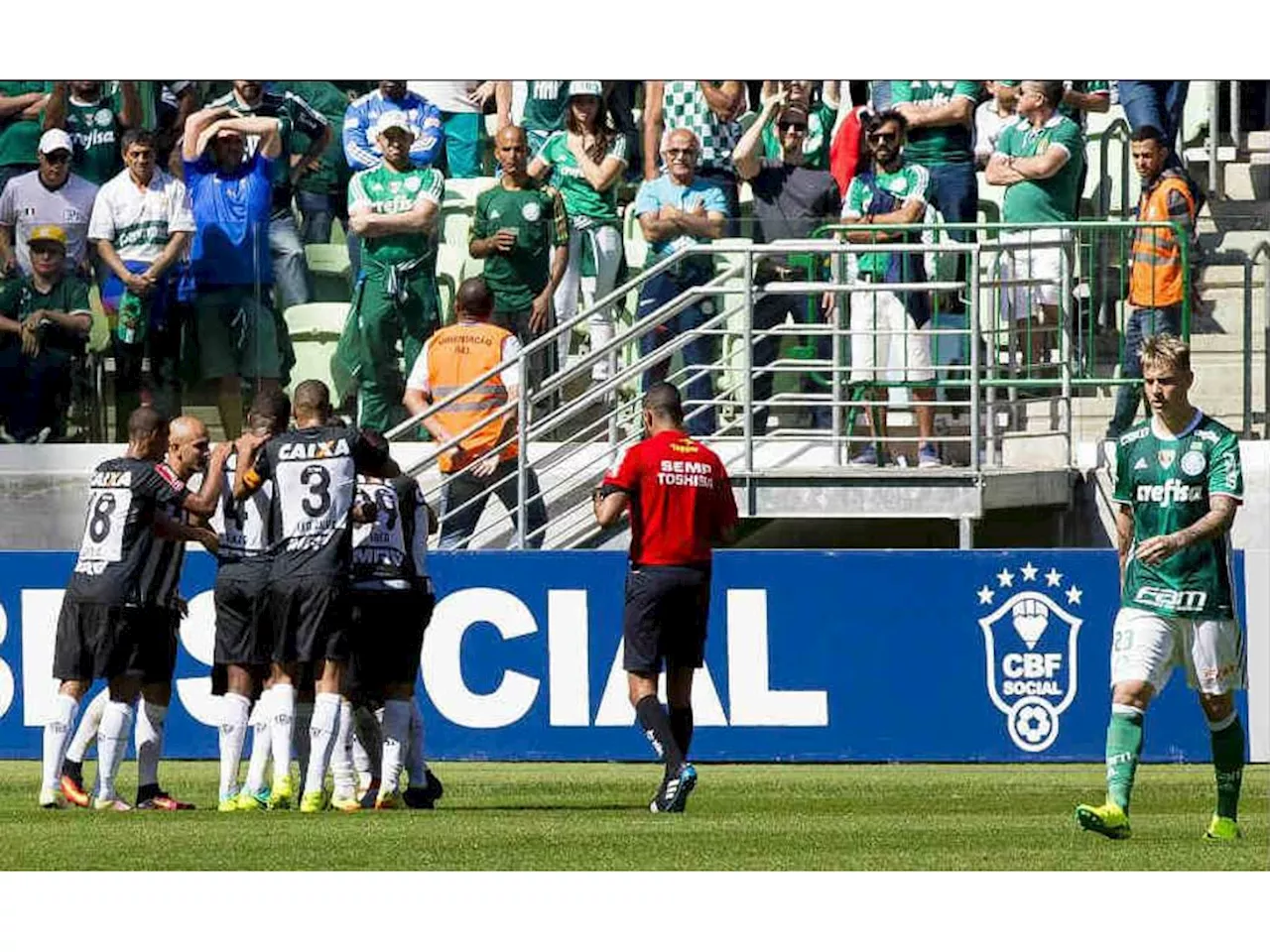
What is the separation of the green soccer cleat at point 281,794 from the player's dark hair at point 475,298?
16.6ft

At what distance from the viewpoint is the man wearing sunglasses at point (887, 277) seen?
16031 millimetres

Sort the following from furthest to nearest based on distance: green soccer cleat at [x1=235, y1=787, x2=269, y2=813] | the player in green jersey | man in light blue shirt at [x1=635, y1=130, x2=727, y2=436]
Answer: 1. man in light blue shirt at [x1=635, y1=130, x2=727, y2=436]
2. green soccer cleat at [x1=235, y1=787, x2=269, y2=813]
3. the player in green jersey

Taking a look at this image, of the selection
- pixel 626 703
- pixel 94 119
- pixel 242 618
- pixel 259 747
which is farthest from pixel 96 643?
pixel 94 119

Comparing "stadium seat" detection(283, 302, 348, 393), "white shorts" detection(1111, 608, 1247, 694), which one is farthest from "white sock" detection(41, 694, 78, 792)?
"stadium seat" detection(283, 302, 348, 393)

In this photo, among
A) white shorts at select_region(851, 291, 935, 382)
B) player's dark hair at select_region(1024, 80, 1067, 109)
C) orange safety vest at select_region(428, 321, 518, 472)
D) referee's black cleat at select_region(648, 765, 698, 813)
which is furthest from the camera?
player's dark hair at select_region(1024, 80, 1067, 109)

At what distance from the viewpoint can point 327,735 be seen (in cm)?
1088

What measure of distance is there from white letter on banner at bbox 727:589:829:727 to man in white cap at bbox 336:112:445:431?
327cm

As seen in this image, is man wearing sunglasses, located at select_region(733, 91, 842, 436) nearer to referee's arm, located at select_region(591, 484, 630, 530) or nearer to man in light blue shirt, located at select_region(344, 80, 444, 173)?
man in light blue shirt, located at select_region(344, 80, 444, 173)

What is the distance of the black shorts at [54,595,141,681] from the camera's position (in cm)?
1148

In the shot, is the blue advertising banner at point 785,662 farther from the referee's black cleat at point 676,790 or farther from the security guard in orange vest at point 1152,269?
the referee's black cleat at point 676,790

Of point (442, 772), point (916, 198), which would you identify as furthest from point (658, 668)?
point (916, 198)

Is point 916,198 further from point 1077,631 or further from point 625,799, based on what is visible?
point 625,799

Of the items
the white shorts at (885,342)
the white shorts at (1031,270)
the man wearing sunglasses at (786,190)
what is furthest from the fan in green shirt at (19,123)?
the white shorts at (1031,270)

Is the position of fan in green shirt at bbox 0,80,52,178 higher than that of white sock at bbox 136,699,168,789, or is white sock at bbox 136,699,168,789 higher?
fan in green shirt at bbox 0,80,52,178
